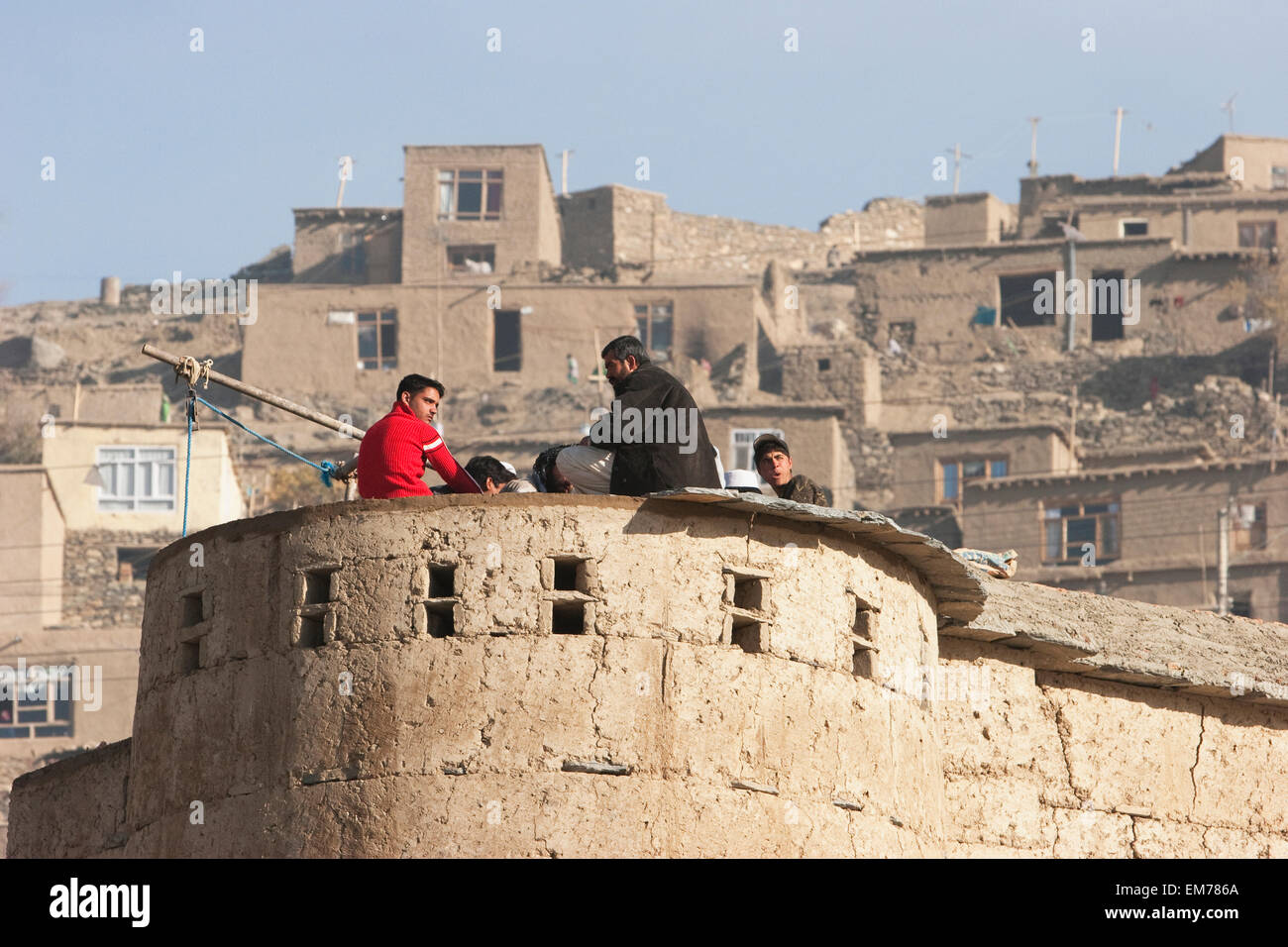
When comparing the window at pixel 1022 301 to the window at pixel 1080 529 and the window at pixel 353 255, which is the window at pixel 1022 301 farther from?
the window at pixel 353 255

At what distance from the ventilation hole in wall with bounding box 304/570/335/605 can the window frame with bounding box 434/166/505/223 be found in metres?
52.3

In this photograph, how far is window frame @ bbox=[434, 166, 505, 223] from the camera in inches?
2507

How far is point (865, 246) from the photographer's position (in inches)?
2889

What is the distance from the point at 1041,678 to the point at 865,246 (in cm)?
5947

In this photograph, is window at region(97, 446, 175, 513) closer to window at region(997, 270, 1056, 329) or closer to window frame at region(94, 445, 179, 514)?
window frame at region(94, 445, 179, 514)

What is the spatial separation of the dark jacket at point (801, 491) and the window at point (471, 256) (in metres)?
49.5

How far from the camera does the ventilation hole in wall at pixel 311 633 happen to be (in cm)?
1184

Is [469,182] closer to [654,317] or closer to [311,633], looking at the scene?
[654,317]

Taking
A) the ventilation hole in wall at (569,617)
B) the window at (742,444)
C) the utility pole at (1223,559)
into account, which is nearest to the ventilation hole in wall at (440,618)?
the ventilation hole in wall at (569,617)

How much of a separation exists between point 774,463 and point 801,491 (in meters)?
0.41

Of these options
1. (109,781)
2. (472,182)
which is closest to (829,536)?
(109,781)

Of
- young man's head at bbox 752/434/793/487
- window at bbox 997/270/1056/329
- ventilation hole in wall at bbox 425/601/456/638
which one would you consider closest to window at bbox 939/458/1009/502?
window at bbox 997/270/1056/329

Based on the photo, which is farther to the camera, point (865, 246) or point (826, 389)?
point (865, 246)

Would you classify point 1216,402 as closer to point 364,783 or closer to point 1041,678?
point 1041,678
